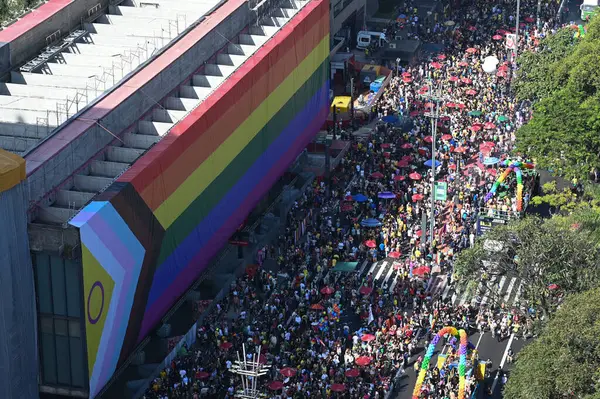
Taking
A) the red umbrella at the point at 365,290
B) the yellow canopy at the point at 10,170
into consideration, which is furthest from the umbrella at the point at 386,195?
the yellow canopy at the point at 10,170

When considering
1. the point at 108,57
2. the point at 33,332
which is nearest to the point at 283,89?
the point at 108,57

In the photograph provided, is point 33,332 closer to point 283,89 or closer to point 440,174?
point 283,89

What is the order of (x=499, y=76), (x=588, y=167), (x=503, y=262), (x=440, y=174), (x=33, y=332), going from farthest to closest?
(x=499, y=76) → (x=440, y=174) → (x=588, y=167) → (x=503, y=262) → (x=33, y=332)

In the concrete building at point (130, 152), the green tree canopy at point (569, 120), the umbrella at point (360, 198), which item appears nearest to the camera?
the concrete building at point (130, 152)

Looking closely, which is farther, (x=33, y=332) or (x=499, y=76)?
(x=499, y=76)

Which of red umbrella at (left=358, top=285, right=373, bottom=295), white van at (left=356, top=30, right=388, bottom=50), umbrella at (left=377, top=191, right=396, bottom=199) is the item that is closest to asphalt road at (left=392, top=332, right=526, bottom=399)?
red umbrella at (left=358, top=285, right=373, bottom=295)

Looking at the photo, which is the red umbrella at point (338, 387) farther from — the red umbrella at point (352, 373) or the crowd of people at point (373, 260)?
the red umbrella at point (352, 373)
